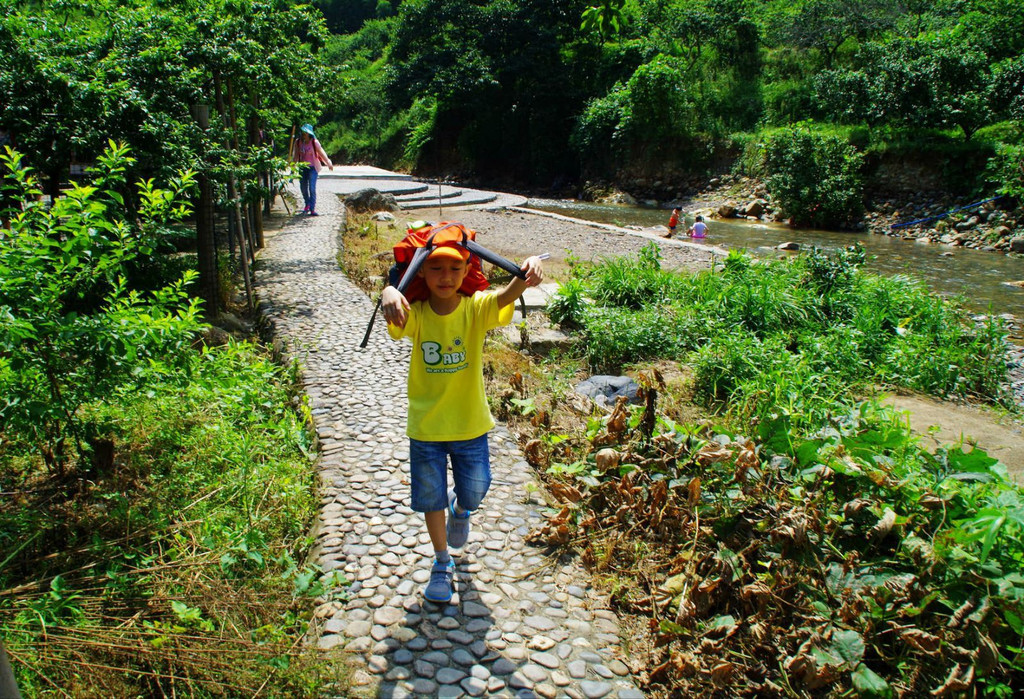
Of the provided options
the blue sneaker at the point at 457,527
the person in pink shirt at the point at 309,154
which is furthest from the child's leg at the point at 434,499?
the person in pink shirt at the point at 309,154

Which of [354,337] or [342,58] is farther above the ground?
[342,58]

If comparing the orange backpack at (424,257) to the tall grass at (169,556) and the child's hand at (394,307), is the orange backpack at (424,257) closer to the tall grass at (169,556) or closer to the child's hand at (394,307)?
the child's hand at (394,307)

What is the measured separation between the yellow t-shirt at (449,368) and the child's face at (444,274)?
13 cm

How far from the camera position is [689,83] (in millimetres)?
26609

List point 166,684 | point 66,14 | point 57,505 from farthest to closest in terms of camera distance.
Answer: point 66,14
point 57,505
point 166,684

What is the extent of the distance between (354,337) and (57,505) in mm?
3497

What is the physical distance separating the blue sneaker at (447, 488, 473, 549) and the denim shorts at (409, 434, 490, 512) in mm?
213

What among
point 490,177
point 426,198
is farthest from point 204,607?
point 490,177

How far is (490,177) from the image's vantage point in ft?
109

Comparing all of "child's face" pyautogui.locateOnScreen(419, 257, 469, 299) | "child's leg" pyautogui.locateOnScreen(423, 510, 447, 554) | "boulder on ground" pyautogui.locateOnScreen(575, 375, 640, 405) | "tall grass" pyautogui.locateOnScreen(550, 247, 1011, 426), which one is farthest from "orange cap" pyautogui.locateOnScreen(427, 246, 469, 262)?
"tall grass" pyautogui.locateOnScreen(550, 247, 1011, 426)

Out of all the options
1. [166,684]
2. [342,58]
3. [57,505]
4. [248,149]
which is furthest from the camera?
[342,58]

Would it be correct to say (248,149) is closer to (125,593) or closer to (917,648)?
(125,593)

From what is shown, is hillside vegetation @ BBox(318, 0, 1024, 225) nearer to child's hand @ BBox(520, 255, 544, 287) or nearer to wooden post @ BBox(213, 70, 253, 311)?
wooden post @ BBox(213, 70, 253, 311)

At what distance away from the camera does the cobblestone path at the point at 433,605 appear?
2.72m
